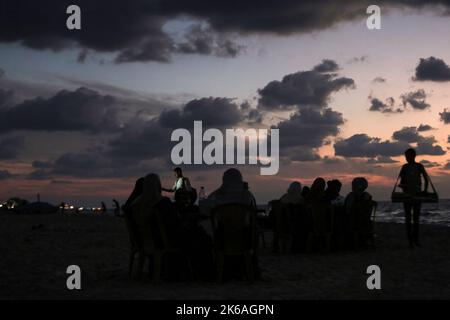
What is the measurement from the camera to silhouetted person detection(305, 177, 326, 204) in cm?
1373

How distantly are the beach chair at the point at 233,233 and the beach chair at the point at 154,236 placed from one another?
586mm

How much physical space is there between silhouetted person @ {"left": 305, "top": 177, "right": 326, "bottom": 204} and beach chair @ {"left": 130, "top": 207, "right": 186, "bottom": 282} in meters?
4.97

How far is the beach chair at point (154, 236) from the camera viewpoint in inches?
367

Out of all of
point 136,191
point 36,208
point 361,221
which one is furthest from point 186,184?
point 36,208

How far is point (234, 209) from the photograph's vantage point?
9.37 m

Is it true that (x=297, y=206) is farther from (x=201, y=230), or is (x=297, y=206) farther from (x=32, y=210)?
(x=32, y=210)

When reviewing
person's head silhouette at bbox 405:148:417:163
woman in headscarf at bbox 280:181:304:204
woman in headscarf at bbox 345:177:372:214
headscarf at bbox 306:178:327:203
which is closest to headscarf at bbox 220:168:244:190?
headscarf at bbox 306:178:327:203

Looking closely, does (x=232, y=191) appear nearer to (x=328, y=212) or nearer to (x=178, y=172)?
(x=328, y=212)

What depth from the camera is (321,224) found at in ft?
45.9

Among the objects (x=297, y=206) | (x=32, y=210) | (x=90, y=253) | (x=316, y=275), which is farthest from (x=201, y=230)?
(x=32, y=210)

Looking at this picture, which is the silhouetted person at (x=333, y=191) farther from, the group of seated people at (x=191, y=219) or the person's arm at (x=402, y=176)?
the group of seated people at (x=191, y=219)

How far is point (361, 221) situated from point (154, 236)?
20.8ft

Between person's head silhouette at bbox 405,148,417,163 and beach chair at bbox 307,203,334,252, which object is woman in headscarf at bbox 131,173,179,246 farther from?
person's head silhouette at bbox 405,148,417,163
